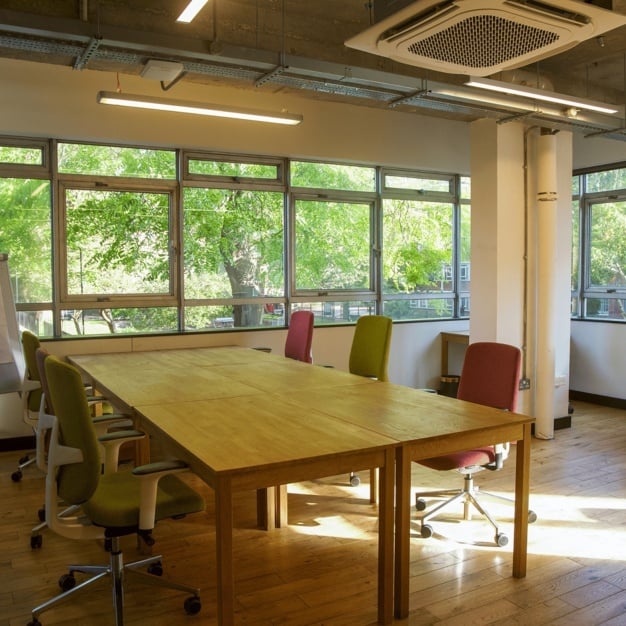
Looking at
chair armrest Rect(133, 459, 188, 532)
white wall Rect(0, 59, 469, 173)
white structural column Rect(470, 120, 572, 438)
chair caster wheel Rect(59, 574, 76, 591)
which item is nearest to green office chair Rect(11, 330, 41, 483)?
chair caster wheel Rect(59, 574, 76, 591)

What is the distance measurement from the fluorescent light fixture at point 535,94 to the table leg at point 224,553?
3366 mm

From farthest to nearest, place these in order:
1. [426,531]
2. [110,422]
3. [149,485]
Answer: [426,531], [110,422], [149,485]

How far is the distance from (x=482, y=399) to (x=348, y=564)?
4.01ft

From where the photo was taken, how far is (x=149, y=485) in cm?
241

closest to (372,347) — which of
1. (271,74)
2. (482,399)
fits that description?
(482,399)

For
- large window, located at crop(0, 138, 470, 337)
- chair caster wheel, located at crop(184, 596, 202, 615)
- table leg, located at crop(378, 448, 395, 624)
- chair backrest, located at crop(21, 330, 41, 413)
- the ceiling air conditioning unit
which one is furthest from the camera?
large window, located at crop(0, 138, 470, 337)

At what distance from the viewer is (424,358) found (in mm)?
7219

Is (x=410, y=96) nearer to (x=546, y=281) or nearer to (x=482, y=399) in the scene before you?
(x=546, y=281)

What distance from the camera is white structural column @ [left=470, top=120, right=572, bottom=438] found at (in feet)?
18.8

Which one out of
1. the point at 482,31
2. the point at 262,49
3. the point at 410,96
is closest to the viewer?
the point at 482,31

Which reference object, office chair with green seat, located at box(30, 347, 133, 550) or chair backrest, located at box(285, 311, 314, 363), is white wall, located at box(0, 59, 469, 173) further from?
office chair with green seat, located at box(30, 347, 133, 550)

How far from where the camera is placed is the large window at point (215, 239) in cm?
559

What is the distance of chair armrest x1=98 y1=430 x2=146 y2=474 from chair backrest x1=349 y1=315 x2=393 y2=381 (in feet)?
6.72

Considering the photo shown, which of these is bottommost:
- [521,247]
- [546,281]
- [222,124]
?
[546,281]
